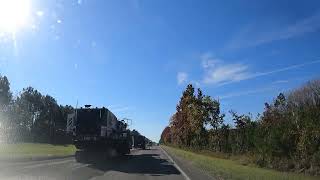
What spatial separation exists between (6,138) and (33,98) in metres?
31.4

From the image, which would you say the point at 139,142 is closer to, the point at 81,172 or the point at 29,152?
the point at 29,152

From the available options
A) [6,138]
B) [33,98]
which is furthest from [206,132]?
[33,98]

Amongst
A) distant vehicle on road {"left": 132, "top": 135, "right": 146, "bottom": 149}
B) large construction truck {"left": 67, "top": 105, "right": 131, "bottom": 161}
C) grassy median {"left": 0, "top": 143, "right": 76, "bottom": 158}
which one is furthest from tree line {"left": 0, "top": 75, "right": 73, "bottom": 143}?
large construction truck {"left": 67, "top": 105, "right": 131, "bottom": 161}

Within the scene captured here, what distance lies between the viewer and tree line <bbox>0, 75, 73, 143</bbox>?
417 feet

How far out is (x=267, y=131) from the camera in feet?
120

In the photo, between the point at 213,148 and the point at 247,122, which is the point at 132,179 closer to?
the point at 247,122

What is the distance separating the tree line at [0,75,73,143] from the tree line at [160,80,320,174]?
54939mm

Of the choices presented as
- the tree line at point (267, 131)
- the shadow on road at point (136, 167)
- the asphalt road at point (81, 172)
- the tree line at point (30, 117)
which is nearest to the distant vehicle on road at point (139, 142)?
the tree line at point (267, 131)

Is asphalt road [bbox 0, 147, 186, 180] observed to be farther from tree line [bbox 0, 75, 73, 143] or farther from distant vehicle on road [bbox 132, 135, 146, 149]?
tree line [bbox 0, 75, 73, 143]

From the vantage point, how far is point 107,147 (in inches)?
1486

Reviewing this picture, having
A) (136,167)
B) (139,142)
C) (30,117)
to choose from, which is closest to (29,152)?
(136,167)

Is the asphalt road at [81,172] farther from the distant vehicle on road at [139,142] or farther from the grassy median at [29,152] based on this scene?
the distant vehicle on road at [139,142]

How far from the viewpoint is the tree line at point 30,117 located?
127 metres

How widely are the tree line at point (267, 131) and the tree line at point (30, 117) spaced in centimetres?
5494
